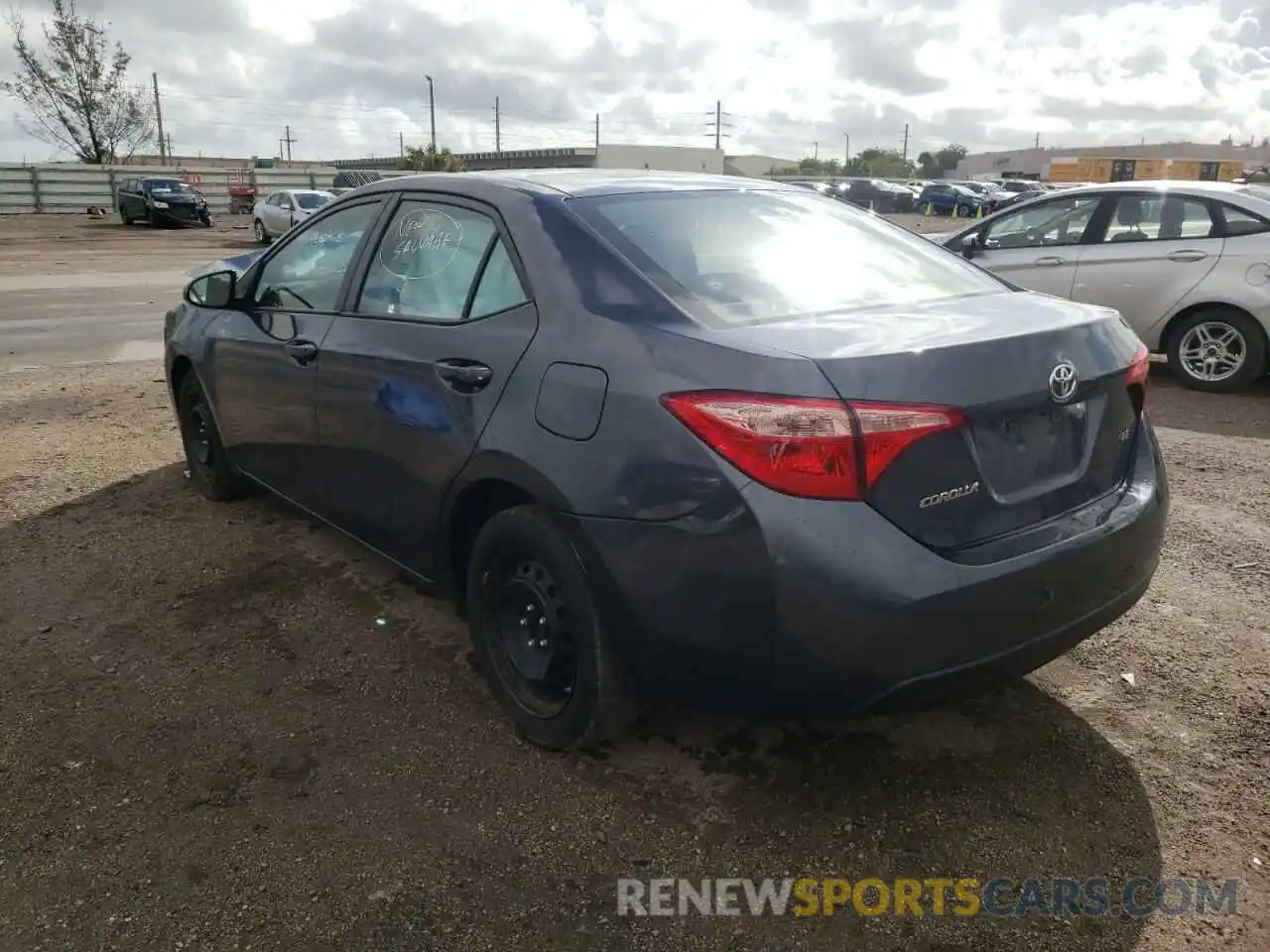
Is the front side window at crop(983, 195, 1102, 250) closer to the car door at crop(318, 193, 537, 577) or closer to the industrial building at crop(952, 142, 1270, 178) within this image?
the car door at crop(318, 193, 537, 577)

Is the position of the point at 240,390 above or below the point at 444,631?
above

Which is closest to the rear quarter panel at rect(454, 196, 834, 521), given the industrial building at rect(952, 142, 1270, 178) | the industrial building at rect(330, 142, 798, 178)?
the industrial building at rect(330, 142, 798, 178)

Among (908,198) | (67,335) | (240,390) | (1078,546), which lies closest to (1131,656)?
(1078,546)

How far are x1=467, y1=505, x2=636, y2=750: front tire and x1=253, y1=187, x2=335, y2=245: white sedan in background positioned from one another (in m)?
24.5

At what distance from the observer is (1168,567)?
4.06 m

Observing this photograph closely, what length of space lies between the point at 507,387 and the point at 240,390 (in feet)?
6.63

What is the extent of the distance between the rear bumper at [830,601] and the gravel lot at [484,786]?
444mm

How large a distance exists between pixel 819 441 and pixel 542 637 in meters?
1.06

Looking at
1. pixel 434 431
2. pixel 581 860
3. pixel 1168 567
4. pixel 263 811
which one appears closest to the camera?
pixel 581 860

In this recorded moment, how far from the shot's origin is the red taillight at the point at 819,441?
6.95 feet

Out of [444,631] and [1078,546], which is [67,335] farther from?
[1078,546]

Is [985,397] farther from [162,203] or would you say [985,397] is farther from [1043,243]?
[162,203]

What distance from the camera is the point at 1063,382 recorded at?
2.44 metres

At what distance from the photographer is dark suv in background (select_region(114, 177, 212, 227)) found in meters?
32.2
